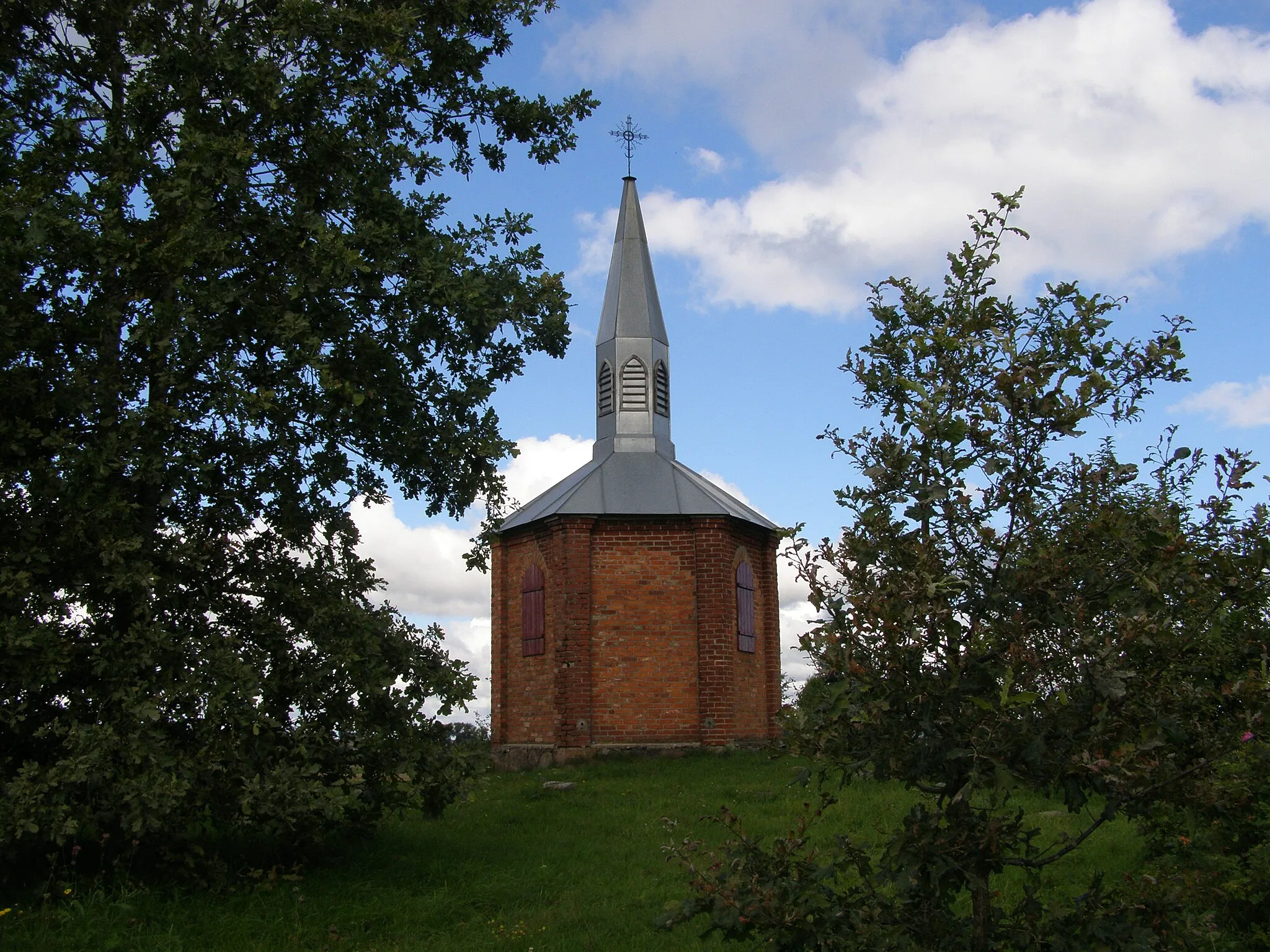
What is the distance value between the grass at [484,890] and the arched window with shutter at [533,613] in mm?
5826

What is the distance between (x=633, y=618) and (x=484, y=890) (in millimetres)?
10252

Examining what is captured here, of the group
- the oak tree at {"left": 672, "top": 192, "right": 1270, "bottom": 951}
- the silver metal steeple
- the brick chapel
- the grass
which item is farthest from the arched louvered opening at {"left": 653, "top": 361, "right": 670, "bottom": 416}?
the oak tree at {"left": 672, "top": 192, "right": 1270, "bottom": 951}

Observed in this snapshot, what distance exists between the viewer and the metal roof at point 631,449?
65.0 ft

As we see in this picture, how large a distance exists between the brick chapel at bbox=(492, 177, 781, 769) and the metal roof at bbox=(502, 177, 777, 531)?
0.19ft

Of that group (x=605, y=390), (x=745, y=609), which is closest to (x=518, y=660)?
(x=745, y=609)

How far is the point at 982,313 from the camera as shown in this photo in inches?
176

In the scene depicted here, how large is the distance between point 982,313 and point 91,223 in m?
6.70

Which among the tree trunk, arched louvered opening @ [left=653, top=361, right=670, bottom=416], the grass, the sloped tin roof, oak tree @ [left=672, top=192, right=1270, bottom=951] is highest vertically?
arched louvered opening @ [left=653, top=361, right=670, bottom=416]

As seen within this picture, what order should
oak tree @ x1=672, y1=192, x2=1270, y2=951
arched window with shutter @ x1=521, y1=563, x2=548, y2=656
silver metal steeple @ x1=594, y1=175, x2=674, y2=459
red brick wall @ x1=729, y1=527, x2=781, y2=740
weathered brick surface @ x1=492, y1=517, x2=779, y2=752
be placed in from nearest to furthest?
1. oak tree @ x1=672, y1=192, x2=1270, y2=951
2. weathered brick surface @ x1=492, y1=517, x2=779, y2=752
3. red brick wall @ x1=729, y1=527, x2=781, y2=740
4. arched window with shutter @ x1=521, y1=563, x2=548, y2=656
5. silver metal steeple @ x1=594, y1=175, x2=674, y2=459

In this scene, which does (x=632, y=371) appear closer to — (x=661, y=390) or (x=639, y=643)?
(x=661, y=390)

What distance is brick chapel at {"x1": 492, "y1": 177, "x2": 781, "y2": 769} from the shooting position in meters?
18.7

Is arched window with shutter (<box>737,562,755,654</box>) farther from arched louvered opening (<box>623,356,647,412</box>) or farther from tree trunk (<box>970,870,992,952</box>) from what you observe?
tree trunk (<box>970,870,992,952</box>)

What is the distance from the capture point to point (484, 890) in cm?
896

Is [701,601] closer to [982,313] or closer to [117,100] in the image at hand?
[117,100]
